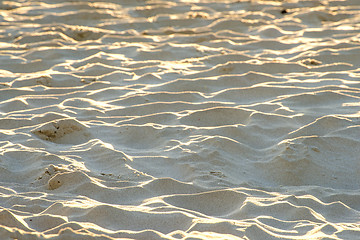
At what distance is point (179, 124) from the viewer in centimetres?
419

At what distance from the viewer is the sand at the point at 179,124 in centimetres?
299

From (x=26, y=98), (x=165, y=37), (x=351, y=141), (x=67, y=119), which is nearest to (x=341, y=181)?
(x=351, y=141)

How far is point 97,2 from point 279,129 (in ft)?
13.2

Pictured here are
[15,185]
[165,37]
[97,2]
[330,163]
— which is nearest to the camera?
[15,185]

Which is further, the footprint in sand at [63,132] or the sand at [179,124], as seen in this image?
the footprint in sand at [63,132]

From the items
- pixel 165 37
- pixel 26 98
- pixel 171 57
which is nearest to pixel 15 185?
pixel 26 98

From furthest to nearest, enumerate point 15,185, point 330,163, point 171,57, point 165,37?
point 165,37, point 171,57, point 330,163, point 15,185

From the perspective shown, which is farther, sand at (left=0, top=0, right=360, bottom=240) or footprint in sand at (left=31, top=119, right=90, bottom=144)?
footprint in sand at (left=31, top=119, right=90, bottom=144)

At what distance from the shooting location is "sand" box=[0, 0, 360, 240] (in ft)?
9.80

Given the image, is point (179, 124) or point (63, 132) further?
point (179, 124)

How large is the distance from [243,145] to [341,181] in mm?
683

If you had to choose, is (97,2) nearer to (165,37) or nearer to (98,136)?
(165,37)

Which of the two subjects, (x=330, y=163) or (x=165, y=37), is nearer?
(x=330, y=163)

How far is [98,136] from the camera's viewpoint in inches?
159
